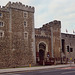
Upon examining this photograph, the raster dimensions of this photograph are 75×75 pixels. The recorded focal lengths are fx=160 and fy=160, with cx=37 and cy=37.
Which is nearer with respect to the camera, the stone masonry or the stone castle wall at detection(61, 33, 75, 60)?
the stone masonry

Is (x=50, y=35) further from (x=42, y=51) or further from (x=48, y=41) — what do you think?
(x=42, y=51)

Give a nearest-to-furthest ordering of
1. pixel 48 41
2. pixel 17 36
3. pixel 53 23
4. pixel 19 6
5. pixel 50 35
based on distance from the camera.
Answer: pixel 17 36, pixel 19 6, pixel 48 41, pixel 50 35, pixel 53 23

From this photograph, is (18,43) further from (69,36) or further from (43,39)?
(69,36)

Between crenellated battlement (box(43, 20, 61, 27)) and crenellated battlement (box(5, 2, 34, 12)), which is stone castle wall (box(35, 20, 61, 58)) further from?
crenellated battlement (box(5, 2, 34, 12))

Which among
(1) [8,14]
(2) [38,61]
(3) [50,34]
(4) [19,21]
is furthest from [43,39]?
(1) [8,14]

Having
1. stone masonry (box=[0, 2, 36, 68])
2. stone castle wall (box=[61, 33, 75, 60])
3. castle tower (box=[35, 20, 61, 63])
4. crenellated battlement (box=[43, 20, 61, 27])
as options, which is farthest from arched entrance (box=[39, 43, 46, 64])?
stone castle wall (box=[61, 33, 75, 60])

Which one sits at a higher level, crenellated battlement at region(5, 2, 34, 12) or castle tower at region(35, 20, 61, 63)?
crenellated battlement at region(5, 2, 34, 12)

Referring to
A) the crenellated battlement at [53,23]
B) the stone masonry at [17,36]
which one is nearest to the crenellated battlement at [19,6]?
the stone masonry at [17,36]

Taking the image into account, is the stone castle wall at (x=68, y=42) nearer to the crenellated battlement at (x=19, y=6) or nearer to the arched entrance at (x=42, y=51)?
the arched entrance at (x=42, y=51)

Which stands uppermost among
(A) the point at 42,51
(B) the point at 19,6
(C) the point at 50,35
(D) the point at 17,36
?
(B) the point at 19,6

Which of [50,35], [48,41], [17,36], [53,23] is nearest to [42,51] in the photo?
[48,41]

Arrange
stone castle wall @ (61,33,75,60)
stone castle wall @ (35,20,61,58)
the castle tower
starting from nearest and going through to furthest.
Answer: the castle tower
stone castle wall @ (35,20,61,58)
stone castle wall @ (61,33,75,60)

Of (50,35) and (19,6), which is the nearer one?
(19,6)

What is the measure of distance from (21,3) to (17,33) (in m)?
6.87
